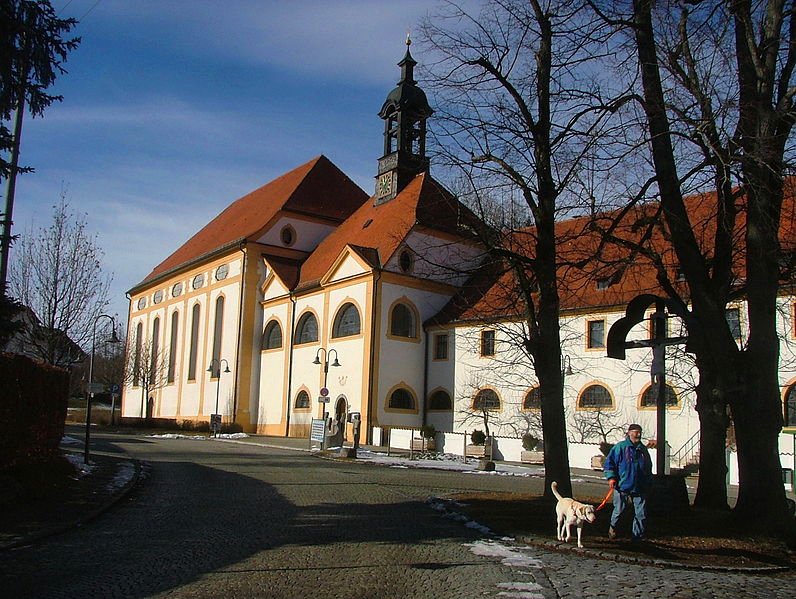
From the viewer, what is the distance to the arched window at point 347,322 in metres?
39.9

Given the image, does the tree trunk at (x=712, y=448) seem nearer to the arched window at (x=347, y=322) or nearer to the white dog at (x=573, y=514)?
the white dog at (x=573, y=514)

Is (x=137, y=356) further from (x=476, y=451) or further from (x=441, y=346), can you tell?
(x=476, y=451)

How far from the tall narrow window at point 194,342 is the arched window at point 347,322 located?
14463mm

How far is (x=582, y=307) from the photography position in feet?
111

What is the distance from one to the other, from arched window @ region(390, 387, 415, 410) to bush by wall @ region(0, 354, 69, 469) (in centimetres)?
2404

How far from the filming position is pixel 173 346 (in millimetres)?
55375

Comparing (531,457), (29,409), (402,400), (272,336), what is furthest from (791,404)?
(272,336)

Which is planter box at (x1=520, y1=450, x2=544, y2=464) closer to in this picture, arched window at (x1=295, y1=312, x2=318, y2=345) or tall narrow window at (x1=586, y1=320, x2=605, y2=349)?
tall narrow window at (x1=586, y1=320, x2=605, y2=349)

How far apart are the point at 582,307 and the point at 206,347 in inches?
1004

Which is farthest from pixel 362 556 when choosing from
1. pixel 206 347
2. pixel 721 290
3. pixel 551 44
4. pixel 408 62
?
pixel 206 347

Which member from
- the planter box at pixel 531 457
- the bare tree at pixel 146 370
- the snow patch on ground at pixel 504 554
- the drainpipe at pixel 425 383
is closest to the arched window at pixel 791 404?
the planter box at pixel 531 457

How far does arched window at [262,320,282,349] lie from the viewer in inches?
1809

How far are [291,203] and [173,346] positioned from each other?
1398cm

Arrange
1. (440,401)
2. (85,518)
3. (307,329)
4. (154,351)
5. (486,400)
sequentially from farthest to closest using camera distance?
(154,351) < (307,329) < (440,401) < (486,400) < (85,518)
